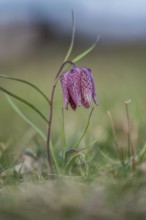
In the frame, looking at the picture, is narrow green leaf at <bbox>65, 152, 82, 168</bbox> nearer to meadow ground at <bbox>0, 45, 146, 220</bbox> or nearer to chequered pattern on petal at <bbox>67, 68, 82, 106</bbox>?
meadow ground at <bbox>0, 45, 146, 220</bbox>

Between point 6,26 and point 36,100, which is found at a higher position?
point 6,26

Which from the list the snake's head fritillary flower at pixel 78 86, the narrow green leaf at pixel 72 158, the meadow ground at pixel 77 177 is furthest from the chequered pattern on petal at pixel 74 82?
the narrow green leaf at pixel 72 158

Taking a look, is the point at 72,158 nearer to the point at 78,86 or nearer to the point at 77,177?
the point at 77,177

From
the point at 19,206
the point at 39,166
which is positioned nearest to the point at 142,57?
the point at 39,166

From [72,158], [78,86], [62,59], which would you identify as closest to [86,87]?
[78,86]

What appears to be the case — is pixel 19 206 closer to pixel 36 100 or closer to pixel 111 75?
pixel 36 100

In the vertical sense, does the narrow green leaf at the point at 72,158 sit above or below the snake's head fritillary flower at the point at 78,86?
below

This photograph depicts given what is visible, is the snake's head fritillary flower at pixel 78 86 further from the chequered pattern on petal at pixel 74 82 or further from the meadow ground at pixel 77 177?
the meadow ground at pixel 77 177
